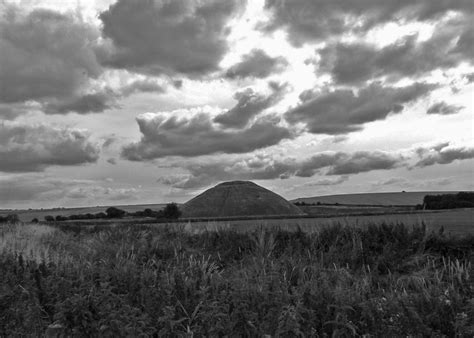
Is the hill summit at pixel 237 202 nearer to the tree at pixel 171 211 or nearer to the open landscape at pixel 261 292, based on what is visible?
the tree at pixel 171 211

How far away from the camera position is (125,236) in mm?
20891

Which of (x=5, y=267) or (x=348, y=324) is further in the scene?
(x=5, y=267)

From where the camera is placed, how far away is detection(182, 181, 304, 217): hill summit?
46.2 meters

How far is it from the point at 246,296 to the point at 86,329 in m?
2.24

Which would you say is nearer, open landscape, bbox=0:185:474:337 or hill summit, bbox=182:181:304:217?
open landscape, bbox=0:185:474:337

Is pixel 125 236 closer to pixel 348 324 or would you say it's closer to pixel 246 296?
pixel 246 296

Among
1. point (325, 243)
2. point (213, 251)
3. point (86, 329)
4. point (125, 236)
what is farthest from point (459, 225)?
point (86, 329)

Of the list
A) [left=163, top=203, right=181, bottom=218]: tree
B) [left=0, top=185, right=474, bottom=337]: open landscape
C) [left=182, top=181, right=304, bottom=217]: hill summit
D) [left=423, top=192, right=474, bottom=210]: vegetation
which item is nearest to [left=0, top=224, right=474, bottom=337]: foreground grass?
[left=0, top=185, right=474, bottom=337]: open landscape

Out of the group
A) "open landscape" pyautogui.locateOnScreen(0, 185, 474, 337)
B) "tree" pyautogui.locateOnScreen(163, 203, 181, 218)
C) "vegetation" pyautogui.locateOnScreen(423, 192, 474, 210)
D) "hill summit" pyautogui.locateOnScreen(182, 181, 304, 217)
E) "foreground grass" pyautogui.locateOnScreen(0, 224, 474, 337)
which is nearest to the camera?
"foreground grass" pyautogui.locateOnScreen(0, 224, 474, 337)

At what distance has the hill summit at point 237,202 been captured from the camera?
4625 centimetres

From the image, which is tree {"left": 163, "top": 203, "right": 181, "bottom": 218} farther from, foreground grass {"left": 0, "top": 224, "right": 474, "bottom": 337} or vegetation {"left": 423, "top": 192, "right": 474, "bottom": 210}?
foreground grass {"left": 0, "top": 224, "right": 474, "bottom": 337}

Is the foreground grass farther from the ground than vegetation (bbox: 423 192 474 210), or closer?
closer

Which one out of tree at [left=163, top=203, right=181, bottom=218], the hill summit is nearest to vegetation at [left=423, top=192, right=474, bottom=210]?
the hill summit

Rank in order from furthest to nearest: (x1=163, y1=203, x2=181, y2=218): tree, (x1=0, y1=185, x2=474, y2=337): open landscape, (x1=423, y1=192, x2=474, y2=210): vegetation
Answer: (x1=163, y1=203, x2=181, y2=218): tree, (x1=423, y1=192, x2=474, y2=210): vegetation, (x1=0, y1=185, x2=474, y2=337): open landscape
